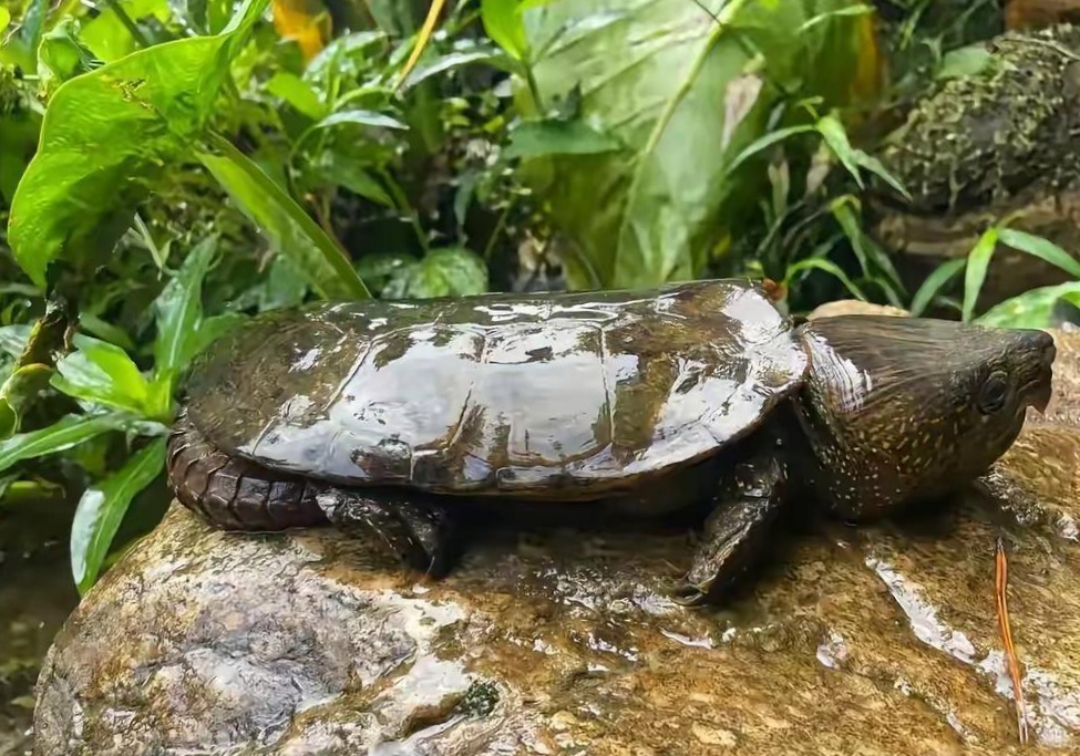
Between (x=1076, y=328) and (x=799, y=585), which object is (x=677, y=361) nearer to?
(x=799, y=585)

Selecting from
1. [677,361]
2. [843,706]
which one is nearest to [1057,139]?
[677,361]

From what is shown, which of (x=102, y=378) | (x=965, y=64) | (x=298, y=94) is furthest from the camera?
(x=965, y=64)

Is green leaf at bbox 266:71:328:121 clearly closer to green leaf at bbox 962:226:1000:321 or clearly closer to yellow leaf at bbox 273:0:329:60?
yellow leaf at bbox 273:0:329:60

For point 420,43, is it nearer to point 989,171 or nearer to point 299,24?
point 299,24

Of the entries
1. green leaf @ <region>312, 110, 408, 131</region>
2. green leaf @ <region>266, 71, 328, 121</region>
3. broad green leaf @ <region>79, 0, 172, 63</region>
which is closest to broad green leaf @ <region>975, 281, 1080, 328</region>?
green leaf @ <region>312, 110, 408, 131</region>

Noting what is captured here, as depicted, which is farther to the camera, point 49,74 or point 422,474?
point 49,74

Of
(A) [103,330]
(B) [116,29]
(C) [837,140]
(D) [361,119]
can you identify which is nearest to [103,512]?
(A) [103,330]

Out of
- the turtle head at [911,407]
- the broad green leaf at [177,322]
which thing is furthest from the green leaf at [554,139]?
the turtle head at [911,407]
